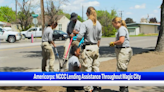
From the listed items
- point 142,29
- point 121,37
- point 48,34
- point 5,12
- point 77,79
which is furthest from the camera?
point 142,29

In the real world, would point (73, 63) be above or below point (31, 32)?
below

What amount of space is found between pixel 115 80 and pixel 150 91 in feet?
4.74

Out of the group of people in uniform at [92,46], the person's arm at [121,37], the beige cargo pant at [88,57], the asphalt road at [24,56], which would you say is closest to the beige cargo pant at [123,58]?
the group of people in uniform at [92,46]

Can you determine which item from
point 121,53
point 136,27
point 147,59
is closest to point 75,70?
point 121,53

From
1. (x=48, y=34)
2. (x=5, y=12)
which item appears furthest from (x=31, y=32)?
(x=48, y=34)

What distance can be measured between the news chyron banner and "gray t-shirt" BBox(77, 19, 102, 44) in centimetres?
85

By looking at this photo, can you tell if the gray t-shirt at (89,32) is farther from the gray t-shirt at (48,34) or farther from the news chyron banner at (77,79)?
the gray t-shirt at (48,34)

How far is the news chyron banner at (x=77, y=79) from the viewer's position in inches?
161

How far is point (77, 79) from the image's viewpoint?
4.15 m

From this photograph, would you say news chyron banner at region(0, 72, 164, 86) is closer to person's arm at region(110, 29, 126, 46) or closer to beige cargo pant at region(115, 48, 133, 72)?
beige cargo pant at region(115, 48, 133, 72)

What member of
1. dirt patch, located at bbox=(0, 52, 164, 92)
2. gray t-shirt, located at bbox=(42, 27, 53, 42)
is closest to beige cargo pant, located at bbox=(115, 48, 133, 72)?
dirt patch, located at bbox=(0, 52, 164, 92)

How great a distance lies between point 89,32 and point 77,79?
1075 mm

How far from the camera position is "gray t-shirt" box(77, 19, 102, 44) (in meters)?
4.59

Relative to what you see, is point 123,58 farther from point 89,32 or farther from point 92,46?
point 89,32
